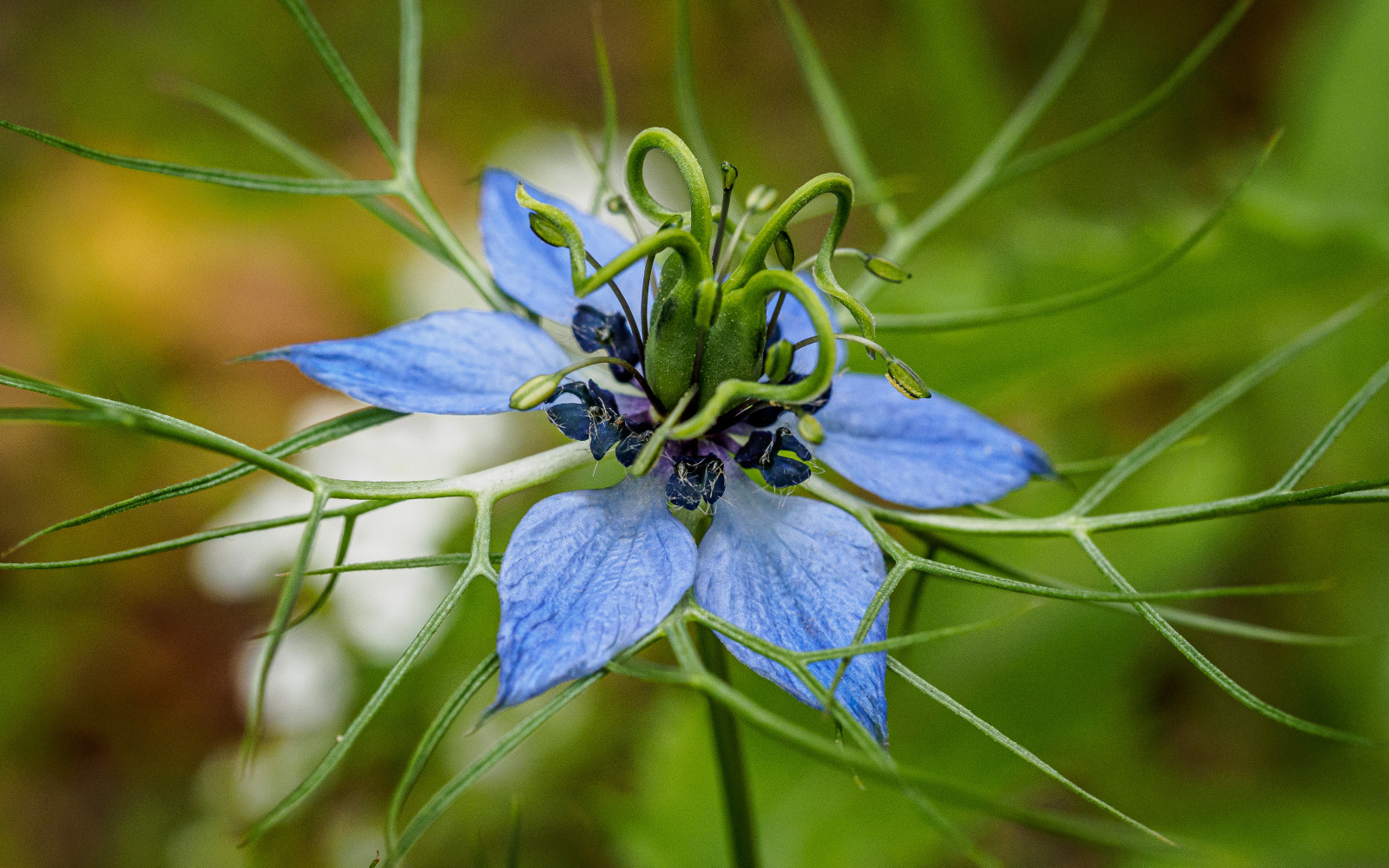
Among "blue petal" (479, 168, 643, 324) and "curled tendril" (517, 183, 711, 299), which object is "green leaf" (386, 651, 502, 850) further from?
"blue petal" (479, 168, 643, 324)

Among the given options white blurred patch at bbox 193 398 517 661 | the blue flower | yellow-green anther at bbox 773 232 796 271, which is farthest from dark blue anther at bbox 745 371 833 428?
white blurred patch at bbox 193 398 517 661

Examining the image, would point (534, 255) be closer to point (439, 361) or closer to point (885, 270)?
point (439, 361)

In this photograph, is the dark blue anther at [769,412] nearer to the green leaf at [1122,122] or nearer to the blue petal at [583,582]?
the blue petal at [583,582]

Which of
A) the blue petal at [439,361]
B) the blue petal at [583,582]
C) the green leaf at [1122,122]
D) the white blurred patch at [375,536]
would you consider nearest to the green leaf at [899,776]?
the blue petal at [583,582]

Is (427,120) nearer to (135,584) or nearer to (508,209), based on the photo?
(135,584)

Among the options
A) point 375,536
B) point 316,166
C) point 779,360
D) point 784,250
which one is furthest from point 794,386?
point 375,536
